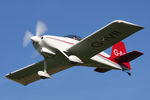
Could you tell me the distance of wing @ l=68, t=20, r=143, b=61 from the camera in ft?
54.9

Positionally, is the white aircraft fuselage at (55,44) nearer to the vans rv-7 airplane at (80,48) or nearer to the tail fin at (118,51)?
the vans rv-7 airplane at (80,48)

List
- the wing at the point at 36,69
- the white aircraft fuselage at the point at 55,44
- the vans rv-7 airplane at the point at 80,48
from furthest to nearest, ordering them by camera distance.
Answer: the wing at the point at 36,69
the white aircraft fuselage at the point at 55,44
the vans rv-7 airplane at the point at 80,48

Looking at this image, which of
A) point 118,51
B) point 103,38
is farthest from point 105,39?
point 118,51

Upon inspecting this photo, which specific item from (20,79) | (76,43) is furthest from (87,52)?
(20,79)

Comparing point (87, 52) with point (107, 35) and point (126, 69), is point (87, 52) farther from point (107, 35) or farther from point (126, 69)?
point (126, 69)

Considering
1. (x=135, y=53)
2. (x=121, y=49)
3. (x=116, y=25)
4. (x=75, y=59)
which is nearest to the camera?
(x=116, y=25)

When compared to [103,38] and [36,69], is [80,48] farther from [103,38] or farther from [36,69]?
[36,69]

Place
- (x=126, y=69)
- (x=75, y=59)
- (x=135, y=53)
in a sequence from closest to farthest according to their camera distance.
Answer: (x=75, y=59) → (x=135, y=53) → (x=126, y=69)

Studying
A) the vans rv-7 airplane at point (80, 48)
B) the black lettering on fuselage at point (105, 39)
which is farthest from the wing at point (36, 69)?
the black lettering on fuselage at point (105, 39)

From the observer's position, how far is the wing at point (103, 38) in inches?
659

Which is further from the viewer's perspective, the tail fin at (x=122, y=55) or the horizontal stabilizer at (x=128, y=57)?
the tail fin at (x=122, y=55)

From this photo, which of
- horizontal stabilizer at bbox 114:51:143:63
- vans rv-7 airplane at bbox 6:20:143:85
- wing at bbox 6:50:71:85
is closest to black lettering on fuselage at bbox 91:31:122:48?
vans rv-7 airplane at bbox 6:20:143:85

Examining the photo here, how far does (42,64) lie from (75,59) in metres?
3.04

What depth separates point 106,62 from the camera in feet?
66.8
